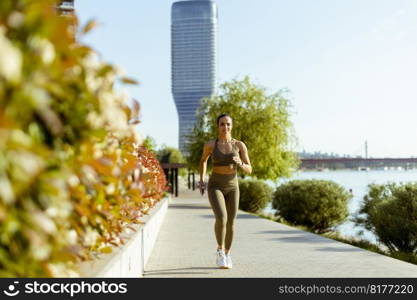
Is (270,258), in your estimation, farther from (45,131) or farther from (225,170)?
(45,131)

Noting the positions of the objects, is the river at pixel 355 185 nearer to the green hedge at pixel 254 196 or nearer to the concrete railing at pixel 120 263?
the green hedge at pixel 254 196

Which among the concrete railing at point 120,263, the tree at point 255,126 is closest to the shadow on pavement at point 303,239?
the concrete railing at point 120,263

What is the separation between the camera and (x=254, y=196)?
24.4m

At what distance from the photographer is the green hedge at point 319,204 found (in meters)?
15.9

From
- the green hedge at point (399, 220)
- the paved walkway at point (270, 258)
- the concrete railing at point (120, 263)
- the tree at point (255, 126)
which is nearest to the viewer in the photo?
the concrete railing at point (120, 263)

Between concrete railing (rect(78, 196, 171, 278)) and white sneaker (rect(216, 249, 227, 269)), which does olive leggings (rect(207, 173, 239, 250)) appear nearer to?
white sneaker (rect(216, 249, 227, 269))

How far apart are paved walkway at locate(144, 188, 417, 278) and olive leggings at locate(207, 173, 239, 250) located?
1.58 feet

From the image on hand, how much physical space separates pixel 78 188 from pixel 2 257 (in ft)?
2.18

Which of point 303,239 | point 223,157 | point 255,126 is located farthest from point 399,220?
point 255,126

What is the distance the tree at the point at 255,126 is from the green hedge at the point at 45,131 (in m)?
20.8

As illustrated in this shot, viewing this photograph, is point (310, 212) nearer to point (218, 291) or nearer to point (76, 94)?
point (218, 291)

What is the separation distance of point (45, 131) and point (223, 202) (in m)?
4.92

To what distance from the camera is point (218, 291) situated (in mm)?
5246

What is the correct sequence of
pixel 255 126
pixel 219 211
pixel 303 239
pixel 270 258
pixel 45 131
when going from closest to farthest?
1. pixel 45 131
2. pixel 219 211
3. pixel 270 258
4. pixel 303 239
5. pixel 255 126
